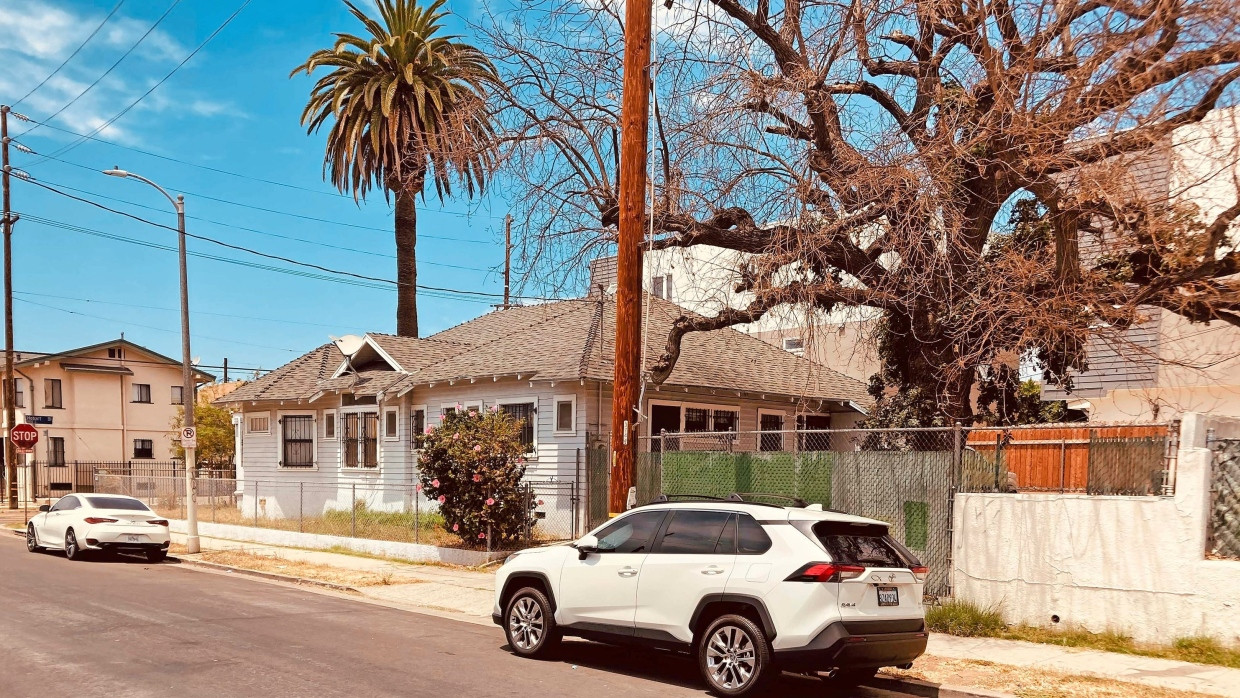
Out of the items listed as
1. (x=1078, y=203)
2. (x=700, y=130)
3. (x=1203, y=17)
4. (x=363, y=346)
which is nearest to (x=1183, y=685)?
(x=1078, y=203)

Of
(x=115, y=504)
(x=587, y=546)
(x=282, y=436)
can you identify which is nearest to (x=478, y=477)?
(x=587, y=546)

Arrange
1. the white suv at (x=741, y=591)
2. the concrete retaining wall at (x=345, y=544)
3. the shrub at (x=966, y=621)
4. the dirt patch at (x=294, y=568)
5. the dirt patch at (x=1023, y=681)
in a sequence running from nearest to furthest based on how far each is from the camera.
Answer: the white suv at (x=741, y=591), the dirt patch at (x=1023, y=681), the shrub at (x=966, y=621), the dirt patch at (x=294, y=568), the concrete retaining wall at (x=345, y=544)

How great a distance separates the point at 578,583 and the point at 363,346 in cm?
1876

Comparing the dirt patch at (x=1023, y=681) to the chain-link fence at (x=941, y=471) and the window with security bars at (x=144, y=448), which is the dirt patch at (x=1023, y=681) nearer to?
the chain-link fence at (x=941, y=471)

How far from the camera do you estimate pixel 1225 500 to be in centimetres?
1020

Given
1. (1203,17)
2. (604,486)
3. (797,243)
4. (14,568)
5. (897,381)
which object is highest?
(1203,17)

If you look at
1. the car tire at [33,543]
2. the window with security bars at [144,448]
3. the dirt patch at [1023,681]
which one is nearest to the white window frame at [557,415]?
the dirt patch at [1023,681]

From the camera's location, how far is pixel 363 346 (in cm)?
2706

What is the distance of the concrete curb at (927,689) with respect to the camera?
28.7ft

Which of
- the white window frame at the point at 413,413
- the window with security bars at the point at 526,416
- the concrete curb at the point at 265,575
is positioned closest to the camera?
the concrete curb at the point at 265,575

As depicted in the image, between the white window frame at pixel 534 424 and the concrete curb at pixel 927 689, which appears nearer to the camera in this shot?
the concrete curb at pixel 927 689

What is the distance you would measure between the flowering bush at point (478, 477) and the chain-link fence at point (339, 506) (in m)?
0.36

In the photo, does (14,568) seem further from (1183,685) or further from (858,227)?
(1183,685)

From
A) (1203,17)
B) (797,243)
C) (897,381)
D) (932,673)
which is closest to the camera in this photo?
(932,673)
